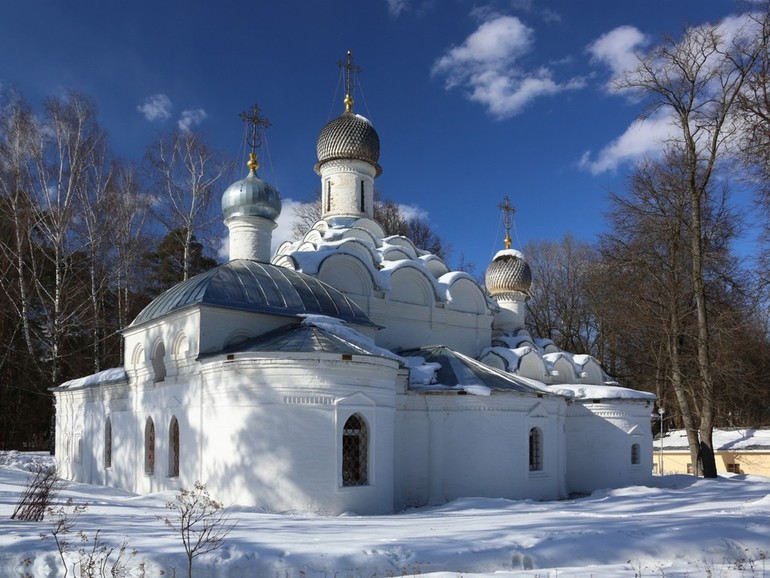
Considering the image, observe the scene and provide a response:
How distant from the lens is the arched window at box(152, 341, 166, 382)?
12.2 meters

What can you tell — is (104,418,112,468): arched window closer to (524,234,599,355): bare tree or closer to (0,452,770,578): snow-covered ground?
(0,452,770,578): snow-covered ground

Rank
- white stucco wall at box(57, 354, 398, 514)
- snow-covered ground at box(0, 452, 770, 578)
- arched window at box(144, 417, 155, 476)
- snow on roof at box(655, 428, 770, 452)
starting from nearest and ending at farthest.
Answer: snow-covered ground at box(0, 452, 770, 578), white stucco wall at box(57, 354, 398, 514), arched window at box(144, 417, 155, 476), snow on roof at box(655, 428, 770, 452)

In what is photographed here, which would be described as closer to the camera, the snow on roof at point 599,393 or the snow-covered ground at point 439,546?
the snow-covered ground at point 439,546

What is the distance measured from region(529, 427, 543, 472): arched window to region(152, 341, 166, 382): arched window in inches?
Result: 258

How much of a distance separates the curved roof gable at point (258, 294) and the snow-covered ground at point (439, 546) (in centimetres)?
364

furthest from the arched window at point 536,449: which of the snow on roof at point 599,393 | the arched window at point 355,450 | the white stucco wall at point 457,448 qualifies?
the arched window at point 355,450

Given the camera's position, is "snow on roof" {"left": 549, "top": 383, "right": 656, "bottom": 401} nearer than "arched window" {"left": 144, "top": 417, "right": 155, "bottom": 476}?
No

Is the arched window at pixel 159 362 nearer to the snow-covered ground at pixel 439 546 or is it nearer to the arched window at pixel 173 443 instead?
the arched window at pixel 173 443

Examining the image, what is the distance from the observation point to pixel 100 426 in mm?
14234

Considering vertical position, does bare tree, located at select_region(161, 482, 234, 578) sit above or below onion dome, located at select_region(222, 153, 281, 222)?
below

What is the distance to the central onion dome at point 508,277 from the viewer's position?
1839cm

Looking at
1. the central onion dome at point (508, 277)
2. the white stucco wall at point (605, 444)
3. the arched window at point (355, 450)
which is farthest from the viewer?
the central onion dome at point (508, 277)

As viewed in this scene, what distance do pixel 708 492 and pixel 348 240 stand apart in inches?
326

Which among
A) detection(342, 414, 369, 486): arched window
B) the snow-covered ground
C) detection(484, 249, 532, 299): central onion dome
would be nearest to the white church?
detection(342, 414, 369, 486): arched window
